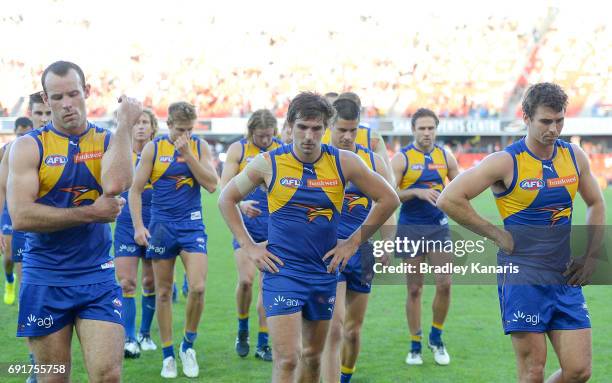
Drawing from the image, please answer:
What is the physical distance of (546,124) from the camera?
5.24m

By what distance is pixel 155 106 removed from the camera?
4066 cm

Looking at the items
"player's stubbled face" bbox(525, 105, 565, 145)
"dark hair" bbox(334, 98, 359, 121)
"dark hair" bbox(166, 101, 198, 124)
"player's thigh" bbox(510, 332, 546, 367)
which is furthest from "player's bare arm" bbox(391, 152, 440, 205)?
"player's thigh" bbox(510, 332, 546, 367)

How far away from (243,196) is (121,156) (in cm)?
103

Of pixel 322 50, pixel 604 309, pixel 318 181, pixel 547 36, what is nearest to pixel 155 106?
pixel 322 50

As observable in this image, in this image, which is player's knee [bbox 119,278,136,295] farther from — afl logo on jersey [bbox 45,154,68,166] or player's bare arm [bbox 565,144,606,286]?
player's bare arm [bbox 565,144,606,286]

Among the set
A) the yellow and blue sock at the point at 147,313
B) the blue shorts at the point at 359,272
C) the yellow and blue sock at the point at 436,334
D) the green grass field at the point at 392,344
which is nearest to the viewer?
the blue shorts at the point at 359,272

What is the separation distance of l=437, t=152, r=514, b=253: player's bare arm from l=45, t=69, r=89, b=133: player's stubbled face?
2.42 metres

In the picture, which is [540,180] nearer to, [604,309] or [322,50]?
[604,309]

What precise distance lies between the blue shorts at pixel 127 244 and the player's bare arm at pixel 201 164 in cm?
103

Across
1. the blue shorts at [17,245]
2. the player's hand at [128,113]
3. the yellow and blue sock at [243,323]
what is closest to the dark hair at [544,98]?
the player's hand at [128,113]

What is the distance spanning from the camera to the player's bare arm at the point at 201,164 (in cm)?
773

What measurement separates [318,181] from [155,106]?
36.4 m

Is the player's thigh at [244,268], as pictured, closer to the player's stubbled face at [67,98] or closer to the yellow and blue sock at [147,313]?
the yellow and blue sock at [147,313]

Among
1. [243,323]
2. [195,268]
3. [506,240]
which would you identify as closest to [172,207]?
[195,268]
